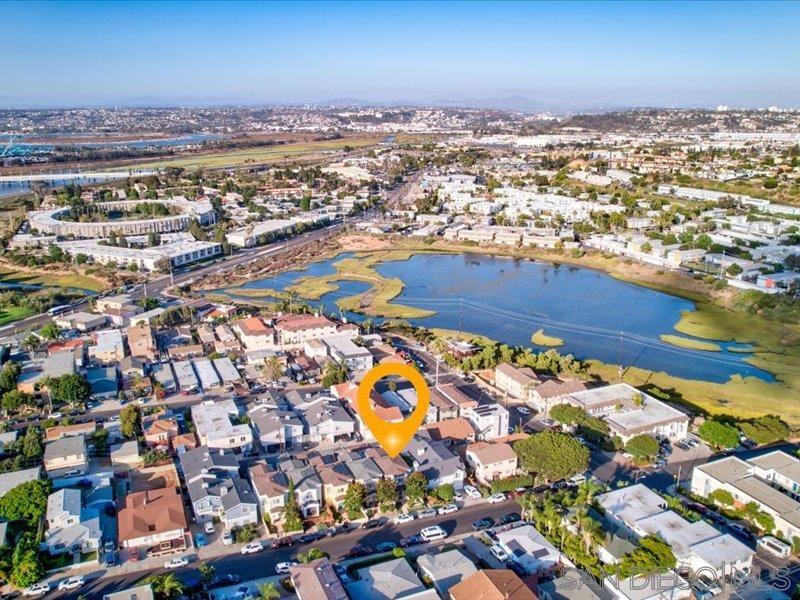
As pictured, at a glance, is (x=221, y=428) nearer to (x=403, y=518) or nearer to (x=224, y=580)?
(x=224, y=580)

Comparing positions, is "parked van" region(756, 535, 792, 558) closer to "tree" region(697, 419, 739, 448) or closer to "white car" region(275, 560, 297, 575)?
"tree" region(697, 419, 739, 448)

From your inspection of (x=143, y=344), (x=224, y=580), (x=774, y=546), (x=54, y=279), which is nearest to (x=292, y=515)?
(x=224, y=580)

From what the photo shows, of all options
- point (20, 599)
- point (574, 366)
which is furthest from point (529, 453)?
point (20, 599)

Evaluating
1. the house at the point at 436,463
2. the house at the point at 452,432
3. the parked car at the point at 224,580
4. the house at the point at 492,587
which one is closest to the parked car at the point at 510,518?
the house at the point at 436,463

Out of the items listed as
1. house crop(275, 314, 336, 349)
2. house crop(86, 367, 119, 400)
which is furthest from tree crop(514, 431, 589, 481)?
house crop(86, 367, 119, 400)


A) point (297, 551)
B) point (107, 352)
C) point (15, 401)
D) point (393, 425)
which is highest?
point (393, 425)

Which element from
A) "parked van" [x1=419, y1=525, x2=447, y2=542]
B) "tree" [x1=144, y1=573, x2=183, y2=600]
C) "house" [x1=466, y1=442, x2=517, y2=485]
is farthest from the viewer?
"house" [x1=466, y1=442, x2=517, y2=485]
